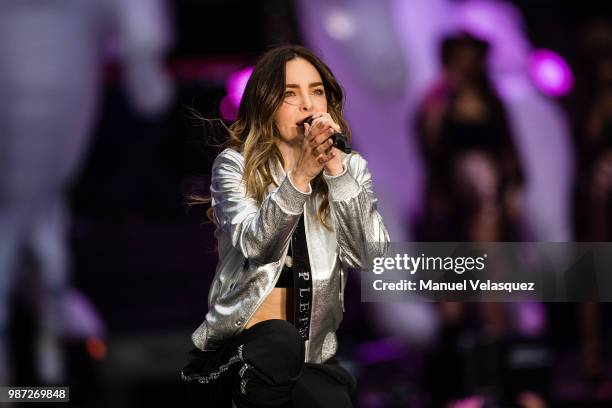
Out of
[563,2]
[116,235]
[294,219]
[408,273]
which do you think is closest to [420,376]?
[408,273]

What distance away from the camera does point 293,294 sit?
2.07m

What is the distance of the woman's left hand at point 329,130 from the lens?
1.90 m

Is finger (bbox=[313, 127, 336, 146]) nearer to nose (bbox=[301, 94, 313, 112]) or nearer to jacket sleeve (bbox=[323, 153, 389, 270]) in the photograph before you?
jacket sleeve (bbox=[323, 153, 389, 270])

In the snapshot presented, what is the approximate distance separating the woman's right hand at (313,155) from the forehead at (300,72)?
0.27 m

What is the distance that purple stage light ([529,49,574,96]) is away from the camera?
12.2ft

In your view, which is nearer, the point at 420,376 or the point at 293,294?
the point at 293,294

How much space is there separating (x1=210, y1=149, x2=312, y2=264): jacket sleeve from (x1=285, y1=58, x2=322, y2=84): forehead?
→ 0.75 ft

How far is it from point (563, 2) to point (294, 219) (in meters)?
2.20

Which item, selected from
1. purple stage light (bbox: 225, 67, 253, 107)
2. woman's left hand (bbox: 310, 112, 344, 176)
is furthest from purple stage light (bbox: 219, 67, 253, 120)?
woman's left hand (bbox: 310, 112, 344, 176)

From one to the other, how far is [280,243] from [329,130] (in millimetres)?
Result: 238

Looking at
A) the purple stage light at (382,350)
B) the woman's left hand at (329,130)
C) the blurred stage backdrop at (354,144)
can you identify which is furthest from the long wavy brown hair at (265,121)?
the purple stage light at (382,350)

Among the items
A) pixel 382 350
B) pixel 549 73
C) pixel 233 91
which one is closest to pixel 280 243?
pixel 233 91

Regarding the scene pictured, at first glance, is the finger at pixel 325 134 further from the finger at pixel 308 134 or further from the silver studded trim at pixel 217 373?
the silver studded trim at pixel 217 373

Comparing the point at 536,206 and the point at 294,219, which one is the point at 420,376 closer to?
the point at 536,206
